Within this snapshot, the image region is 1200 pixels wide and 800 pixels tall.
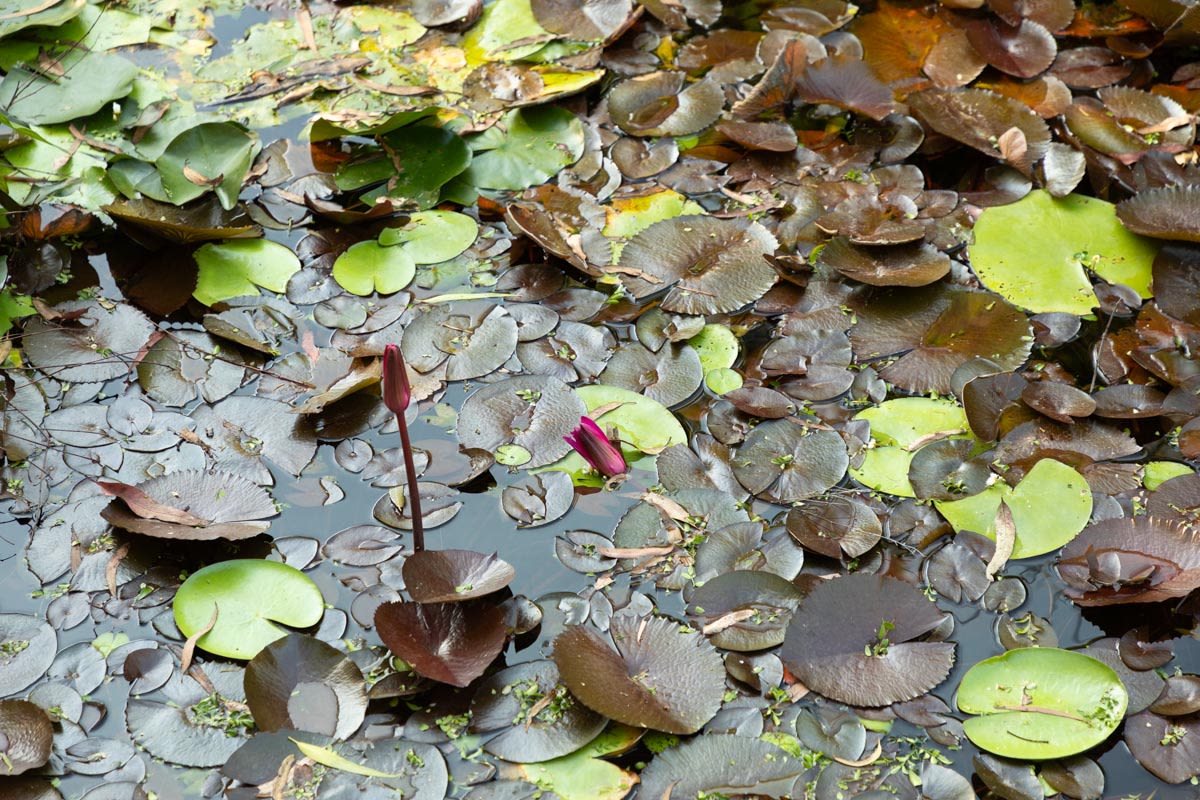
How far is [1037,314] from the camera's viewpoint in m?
3.07

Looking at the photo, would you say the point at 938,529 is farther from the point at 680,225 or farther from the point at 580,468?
the point at 680,225

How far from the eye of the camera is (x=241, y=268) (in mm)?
3240

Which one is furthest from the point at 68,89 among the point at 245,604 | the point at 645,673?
the point at 645,673

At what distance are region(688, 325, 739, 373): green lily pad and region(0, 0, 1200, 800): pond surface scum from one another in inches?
0.9

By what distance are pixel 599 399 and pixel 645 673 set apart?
845 millimetres

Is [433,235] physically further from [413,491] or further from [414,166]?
[413,491]

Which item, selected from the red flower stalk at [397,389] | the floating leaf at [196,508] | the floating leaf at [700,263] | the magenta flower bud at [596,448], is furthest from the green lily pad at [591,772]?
the floating leaf at [700,263]

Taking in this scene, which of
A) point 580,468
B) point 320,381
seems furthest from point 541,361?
point 320,381

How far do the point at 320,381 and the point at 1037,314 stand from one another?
2.03m

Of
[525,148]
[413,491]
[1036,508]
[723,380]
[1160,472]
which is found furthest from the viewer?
[525,148]

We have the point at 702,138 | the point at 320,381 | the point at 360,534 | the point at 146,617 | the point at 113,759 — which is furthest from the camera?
the point at 702,138

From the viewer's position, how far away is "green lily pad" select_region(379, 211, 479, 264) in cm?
330

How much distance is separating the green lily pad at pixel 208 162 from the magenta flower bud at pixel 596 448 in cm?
143

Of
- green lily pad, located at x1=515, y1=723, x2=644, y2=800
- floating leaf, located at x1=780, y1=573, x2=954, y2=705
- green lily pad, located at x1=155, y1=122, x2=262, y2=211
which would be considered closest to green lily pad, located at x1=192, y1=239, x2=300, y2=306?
green lily pad, located at x1=155, y1=122, x2=262, y2=211
